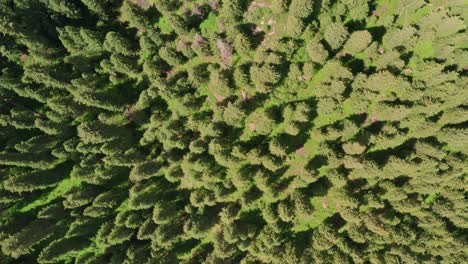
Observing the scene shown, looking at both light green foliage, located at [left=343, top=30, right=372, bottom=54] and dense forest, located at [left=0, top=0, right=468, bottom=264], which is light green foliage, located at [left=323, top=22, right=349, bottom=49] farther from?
light green foliage, located at [left=343, top=30, right=372, bottom=54]

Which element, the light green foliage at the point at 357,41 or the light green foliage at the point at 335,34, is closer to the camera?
the light green foliage at the point at 357,41

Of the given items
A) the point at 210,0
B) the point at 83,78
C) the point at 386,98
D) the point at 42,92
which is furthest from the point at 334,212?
the point at 42,92

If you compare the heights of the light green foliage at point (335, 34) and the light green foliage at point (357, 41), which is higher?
the light green foliage at point (335, 34)

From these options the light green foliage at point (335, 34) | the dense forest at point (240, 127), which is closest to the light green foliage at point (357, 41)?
the dense forest at point (240, 127)

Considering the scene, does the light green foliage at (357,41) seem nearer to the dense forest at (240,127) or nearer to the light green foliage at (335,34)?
the dense forest at (240,127)

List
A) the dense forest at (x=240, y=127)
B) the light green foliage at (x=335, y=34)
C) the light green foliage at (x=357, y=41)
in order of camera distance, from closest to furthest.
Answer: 1. the light green foliage at (x=357, y=41)
2. the light green foliage at (x=335, y=34)
3. the dense forest at (x=240, y=127)

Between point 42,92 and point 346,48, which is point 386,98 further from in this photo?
point 42,92

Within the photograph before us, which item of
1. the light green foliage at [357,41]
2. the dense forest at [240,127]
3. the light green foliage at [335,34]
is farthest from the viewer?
the dense forest at [240,127]

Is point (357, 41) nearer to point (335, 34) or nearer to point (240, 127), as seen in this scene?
point (335, 34)
